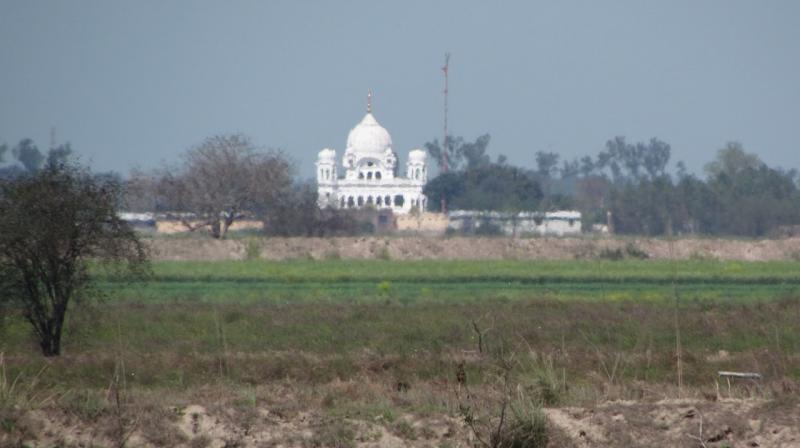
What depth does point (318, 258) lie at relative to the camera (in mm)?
58906

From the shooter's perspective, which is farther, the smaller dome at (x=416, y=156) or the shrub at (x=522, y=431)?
the smaller dome at (x=416, y=156)

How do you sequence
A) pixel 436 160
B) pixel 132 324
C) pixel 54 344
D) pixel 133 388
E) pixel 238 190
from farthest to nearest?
pixel 436 160, pixel 238 190, pixel 132 324, pixel 54 344, pixel 133 388

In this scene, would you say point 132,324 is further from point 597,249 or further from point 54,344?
point 597,249

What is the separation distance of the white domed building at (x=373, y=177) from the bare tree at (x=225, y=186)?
123 feet

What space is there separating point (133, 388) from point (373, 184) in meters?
99.0

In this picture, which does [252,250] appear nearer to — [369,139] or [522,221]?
[522,221]

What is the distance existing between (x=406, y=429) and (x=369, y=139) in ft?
356

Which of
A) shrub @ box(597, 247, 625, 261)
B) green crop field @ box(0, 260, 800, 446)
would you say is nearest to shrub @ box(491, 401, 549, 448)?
green crop field @ box(0, 260, 800, 446)

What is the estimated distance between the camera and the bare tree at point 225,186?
71562 mm

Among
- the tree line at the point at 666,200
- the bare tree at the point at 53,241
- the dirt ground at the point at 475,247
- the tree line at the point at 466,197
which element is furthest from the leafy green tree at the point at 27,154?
the bare tree at the point at 53,241

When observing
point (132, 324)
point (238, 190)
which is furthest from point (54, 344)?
point (238, 190)

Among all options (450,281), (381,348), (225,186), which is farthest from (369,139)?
(381,348)

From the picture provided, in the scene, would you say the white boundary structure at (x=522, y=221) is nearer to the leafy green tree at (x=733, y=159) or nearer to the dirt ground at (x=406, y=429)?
the leafy green tree at (x=733, y=159)

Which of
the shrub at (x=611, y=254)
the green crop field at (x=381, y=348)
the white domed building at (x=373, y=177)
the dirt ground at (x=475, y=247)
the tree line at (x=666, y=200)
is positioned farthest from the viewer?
the white domed building at (x=373, y=177)
